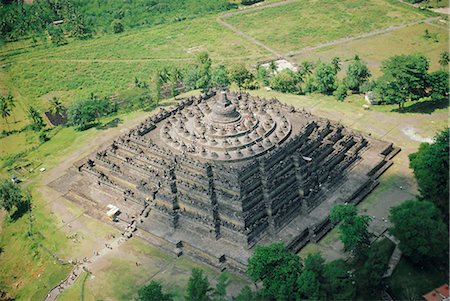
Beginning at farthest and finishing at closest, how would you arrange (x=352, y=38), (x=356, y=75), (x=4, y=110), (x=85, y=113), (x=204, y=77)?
(x=352, y=38)
(x=204, y=77)
(x=4, y=110)
(x=356, y=75)
(x=85, y=113)

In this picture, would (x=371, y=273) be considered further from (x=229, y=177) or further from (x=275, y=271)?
(x=229, y=177)

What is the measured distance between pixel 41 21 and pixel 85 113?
7198 centimetres

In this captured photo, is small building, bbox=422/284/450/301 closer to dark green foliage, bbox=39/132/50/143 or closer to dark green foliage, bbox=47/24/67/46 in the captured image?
dark green foliage, bbox=39/132/50/143

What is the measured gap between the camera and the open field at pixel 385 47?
96.2 meters

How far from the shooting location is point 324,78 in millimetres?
79250

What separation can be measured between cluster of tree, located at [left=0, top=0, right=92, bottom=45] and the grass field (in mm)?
41177

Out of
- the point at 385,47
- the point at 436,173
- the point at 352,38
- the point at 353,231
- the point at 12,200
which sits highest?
the point at 436,173

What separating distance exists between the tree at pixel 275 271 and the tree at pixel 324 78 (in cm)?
4313

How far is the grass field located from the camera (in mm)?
112438

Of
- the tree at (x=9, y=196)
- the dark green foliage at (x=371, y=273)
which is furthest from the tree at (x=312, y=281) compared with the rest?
the tree at (x=9, y=196)

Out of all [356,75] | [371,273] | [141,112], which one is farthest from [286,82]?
[371,273]

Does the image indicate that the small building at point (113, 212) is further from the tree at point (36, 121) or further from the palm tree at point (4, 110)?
the palm tree at point (4, 110)

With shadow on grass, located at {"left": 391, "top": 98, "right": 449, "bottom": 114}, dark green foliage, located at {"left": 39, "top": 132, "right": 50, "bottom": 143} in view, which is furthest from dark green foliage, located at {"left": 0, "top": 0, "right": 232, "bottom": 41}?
shadow on grass, located at {"left": 391, "top": 98, "right": 449, "bottom": 114}

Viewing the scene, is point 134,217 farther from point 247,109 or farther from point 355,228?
point 355,228
